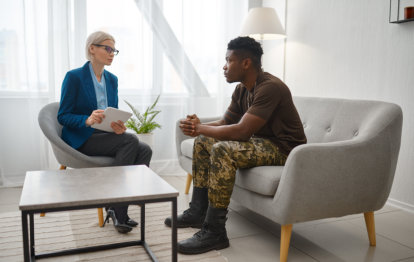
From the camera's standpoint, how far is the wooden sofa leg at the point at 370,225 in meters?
2.00

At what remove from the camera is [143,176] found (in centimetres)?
173

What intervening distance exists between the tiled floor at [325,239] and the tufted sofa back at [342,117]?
541 mm

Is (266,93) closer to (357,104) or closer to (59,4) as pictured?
(357,104)

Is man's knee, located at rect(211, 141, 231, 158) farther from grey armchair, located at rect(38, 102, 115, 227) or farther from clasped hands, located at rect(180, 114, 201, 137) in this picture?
grey armchair, located at rect(38, 102, 115, 227)

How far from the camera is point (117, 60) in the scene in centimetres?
349

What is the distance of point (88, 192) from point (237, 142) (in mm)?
840

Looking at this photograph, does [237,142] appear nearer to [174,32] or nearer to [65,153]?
[65,153]

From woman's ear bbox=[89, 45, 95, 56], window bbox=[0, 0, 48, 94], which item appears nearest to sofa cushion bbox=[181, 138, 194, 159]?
woman's ear bbox=[89, 45, 95, 56]

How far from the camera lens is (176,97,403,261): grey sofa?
1.73m

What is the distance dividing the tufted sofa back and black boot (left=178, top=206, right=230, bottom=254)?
799 mm

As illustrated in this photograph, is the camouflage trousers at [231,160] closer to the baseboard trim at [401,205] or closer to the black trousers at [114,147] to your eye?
the black trousers at [114,147]

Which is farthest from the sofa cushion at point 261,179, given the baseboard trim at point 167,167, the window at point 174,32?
the window at point 174,32

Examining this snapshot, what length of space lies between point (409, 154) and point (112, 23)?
103 inches

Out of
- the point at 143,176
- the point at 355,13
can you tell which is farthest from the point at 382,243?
the point at 355,13
